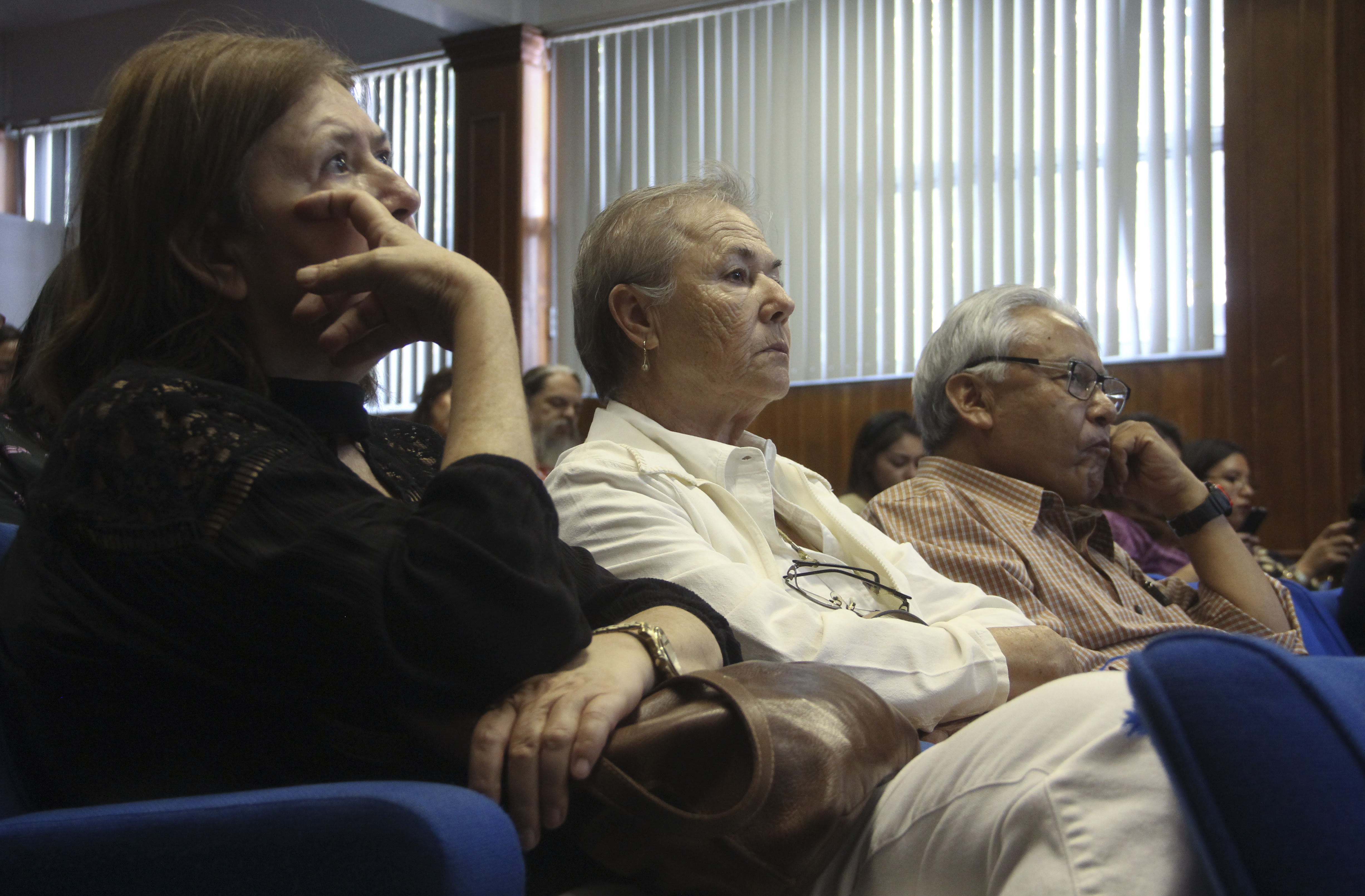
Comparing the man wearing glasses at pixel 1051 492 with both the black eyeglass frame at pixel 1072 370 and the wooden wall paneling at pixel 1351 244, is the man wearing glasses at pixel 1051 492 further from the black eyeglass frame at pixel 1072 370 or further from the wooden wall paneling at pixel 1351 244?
the wooden wall paneling at pixel 1351 244

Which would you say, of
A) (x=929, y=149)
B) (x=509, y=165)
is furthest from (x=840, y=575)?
(x=509, y=165)

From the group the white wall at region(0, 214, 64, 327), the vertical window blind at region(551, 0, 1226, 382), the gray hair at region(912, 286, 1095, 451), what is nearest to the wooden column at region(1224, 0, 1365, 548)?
the vertical window blind at region(551, 0, 1226, 382)

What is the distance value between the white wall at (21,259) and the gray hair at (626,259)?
5434 millimetres

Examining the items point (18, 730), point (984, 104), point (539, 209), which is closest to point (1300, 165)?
point (984, 104)

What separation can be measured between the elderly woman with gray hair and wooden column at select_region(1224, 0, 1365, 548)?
421 cm

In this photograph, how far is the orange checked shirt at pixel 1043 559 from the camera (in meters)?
1.94

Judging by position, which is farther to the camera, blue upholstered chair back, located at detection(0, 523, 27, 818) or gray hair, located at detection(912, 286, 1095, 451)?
gray hair, located at detection(912, 286, 1095, 451)

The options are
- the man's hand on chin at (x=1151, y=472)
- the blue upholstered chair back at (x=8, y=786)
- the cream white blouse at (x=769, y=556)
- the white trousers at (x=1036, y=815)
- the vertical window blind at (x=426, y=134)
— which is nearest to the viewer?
the white trousers at (x=1036, y=815)

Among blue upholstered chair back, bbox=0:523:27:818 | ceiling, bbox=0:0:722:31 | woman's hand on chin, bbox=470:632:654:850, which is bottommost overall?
blue upholstered chair back, bbox=0:523:27:818

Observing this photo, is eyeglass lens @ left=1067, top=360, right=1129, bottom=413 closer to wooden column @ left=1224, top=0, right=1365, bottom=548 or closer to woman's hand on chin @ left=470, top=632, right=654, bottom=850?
woman's hand on chin @ left=470, top=632, right=654, bottom=850

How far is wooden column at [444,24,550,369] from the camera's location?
689cm

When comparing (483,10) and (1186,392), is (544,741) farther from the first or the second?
(483,10)

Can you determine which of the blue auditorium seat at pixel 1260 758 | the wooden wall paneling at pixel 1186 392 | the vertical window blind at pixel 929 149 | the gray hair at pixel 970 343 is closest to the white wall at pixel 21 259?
the vertical window blind at pixel 929 149

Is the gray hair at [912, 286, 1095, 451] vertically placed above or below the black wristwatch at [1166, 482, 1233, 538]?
above
